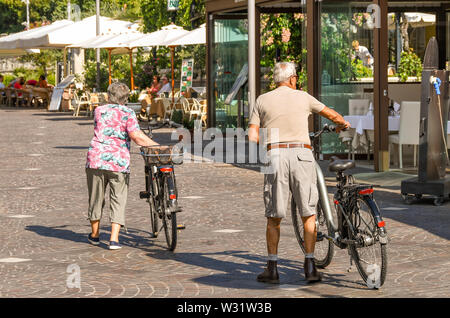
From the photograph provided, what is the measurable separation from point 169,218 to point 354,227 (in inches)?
82.7

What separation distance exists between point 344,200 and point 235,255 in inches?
54.9

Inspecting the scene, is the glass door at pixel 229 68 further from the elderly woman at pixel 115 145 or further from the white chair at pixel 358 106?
the elderly woman at pixel 115 145

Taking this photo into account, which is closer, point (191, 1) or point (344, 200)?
point (344, 200)

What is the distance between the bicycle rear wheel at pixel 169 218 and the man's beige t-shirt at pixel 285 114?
1742 mm

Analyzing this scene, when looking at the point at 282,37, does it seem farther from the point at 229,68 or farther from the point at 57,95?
the point at 57,95

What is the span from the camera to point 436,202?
36.2 feet

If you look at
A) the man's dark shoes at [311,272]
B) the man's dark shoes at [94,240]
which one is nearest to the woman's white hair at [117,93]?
the man's dark shoes at [94,240]

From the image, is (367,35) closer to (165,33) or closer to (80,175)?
(80,175)

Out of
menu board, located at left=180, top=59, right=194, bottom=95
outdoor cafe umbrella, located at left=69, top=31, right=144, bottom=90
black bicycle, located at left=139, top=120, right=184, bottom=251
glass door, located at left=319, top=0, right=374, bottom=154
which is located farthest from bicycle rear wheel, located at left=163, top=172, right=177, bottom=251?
outdoor cafe umbrella, located at left=69, top=31, right=144, bottom=90

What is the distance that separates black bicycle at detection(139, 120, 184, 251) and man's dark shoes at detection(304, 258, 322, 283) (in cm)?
171

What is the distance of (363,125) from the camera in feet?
50.0

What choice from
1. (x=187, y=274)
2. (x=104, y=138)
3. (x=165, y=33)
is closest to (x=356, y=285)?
(x=187, y=274)

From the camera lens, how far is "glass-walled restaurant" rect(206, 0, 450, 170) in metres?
15.0

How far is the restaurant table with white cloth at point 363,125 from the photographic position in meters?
14.9
